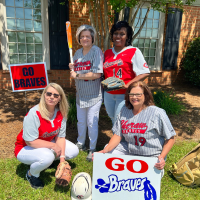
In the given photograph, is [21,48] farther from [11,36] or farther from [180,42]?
[180,42]

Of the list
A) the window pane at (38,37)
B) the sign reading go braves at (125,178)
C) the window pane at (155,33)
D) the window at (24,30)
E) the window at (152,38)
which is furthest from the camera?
the window pane at (155,33)

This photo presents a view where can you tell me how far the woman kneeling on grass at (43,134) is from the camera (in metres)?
2.30

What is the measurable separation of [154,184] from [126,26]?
1.93m

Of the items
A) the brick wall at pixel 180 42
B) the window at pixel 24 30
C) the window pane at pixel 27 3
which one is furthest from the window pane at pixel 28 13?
the brick wall at pixel 180 42

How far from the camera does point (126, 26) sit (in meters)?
2.54

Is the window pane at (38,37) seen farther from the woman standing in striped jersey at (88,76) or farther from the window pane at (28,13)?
the woman standing in striped jersey at (88,76)

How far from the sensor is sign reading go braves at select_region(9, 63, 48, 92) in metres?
4.10

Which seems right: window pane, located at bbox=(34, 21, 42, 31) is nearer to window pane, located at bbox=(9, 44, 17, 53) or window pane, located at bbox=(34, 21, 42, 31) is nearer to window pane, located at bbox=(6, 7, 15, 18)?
window pane, located at bbox=(6, 7, 15, 18)

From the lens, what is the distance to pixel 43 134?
2.43 m

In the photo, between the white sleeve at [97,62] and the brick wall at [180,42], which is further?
the brick wall at [180,42]

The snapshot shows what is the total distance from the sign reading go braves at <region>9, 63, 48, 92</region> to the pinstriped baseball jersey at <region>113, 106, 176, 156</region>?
2.49m

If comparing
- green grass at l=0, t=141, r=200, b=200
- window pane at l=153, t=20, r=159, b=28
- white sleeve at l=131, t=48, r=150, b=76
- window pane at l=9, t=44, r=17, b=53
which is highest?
window pane at l=153, t=20, r=159, b=28

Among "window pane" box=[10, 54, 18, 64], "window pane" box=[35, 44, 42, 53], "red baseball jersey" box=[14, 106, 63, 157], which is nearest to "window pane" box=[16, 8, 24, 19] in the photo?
"window pane" box=[35, 44, 42, 53]

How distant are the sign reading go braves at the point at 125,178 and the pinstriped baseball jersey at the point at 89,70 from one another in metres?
0.96
